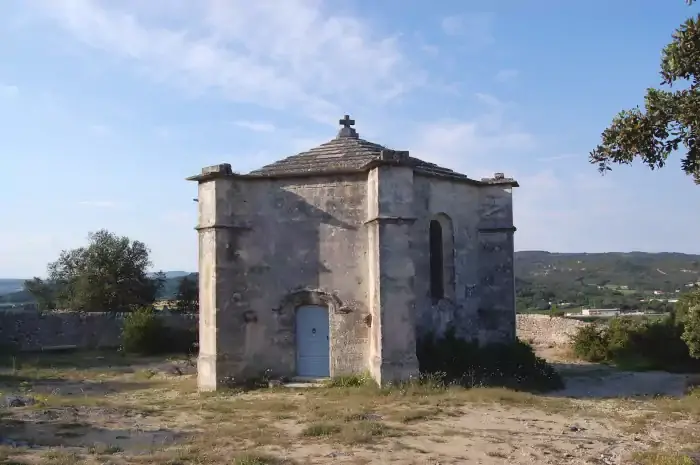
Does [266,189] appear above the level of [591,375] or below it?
above

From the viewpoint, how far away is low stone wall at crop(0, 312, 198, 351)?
24969mm

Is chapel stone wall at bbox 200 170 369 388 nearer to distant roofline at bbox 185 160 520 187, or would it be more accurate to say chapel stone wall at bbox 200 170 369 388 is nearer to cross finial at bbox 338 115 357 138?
distant roofline at bbox 185 160 520 187

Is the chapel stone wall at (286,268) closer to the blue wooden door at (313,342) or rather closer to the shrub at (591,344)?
the blue wooden door at (313,342)

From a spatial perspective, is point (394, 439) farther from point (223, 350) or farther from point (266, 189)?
point (266, 189)

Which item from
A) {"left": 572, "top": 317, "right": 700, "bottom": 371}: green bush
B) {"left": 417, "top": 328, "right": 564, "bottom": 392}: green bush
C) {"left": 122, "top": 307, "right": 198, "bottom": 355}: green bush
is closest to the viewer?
{"left": 417, "top": 328, "right": 564, "bottom": 392}: green bush

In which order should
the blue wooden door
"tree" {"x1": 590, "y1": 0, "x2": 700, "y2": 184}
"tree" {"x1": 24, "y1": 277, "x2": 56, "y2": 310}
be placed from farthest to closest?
"tree" {"x1": 24, "y1": 277, "x2": 56, "y2": 310}
the blue wooden door
"tree" {"x1": 590, "y1": 0, "x2": 700, "y2": 184}

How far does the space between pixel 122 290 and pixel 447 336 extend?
2209cm

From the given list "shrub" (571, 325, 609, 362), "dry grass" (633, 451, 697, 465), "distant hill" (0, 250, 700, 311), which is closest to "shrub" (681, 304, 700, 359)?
"dry grass" (633, 451, 697, 465)

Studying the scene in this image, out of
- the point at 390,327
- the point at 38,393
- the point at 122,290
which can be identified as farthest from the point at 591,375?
the point at 122,290

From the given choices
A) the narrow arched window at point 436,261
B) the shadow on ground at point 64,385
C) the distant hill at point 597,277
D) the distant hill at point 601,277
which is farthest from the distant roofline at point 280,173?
the distant hill at point 597,277

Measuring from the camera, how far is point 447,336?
15.7 meters

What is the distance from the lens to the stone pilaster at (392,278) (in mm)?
13852

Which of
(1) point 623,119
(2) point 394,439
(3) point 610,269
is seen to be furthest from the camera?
(3) point 610,269

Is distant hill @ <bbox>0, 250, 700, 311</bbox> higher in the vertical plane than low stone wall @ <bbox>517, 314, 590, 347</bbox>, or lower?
higher
